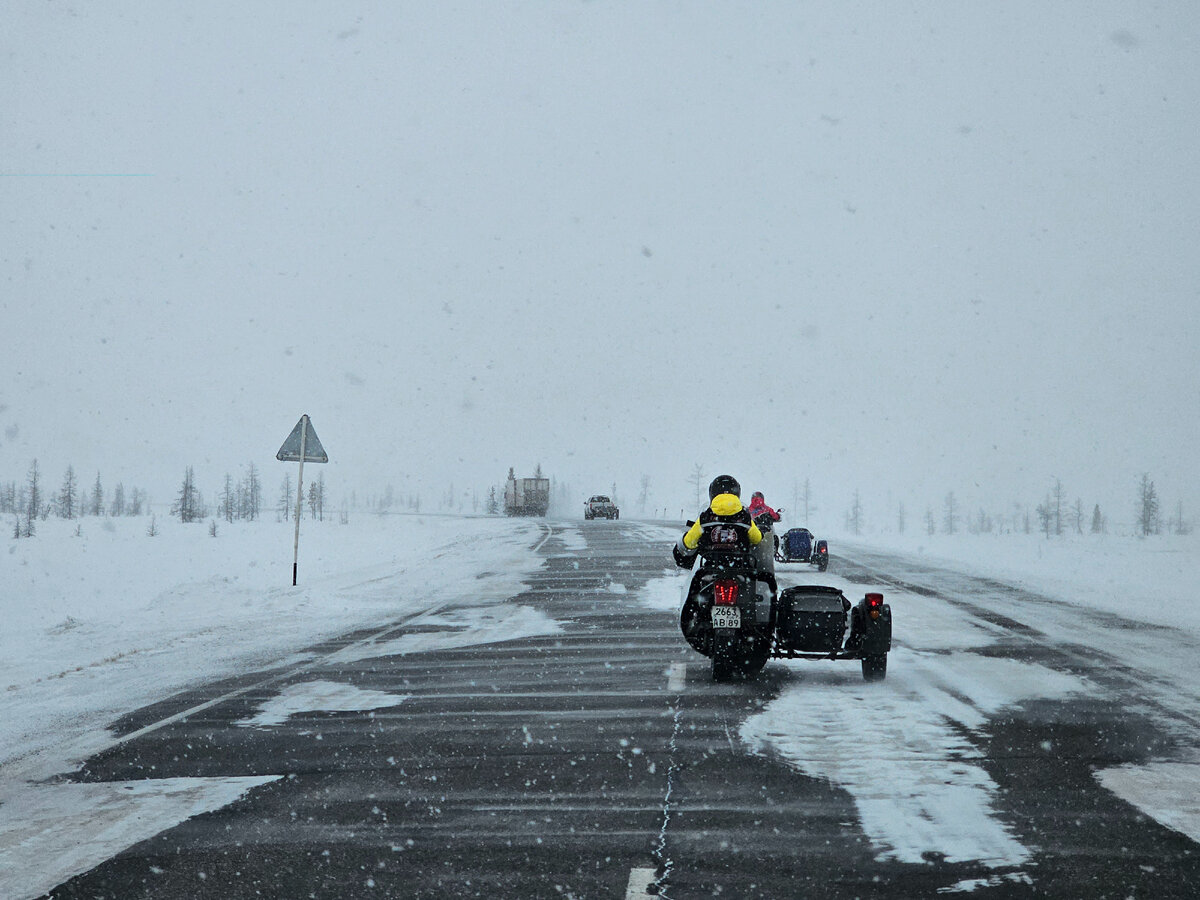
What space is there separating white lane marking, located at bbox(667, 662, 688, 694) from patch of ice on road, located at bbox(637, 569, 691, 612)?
4.04m

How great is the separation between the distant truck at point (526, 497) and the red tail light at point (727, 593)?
65.9 metres

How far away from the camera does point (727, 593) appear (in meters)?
8.66

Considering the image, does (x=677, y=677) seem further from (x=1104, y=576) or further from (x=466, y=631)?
(x=1104, y=576)

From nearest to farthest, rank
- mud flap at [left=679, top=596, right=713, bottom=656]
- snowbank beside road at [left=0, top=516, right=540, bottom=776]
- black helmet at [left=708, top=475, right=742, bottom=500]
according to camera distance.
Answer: snowbank beside road at [left=0, top=516, right=540, bottom=776] → mud flap at [left=679, top=596, right=713, bottom=656] → black helmet at [left=708, top=475, right=742, bottom=500]

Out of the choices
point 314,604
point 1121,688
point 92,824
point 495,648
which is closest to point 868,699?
point 1121,688

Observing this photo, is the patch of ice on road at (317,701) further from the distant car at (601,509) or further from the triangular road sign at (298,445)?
the distant car at (601,509)

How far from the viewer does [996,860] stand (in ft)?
13.9

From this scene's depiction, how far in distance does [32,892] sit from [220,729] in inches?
127

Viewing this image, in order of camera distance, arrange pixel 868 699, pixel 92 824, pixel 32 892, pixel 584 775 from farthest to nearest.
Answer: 1. pixel 868 699
2. pixel 584 775
3. pixel 92 824
4. pixel 32 892

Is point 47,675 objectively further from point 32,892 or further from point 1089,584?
point 1089,584

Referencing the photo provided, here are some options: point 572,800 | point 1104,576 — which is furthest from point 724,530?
point 1104,576

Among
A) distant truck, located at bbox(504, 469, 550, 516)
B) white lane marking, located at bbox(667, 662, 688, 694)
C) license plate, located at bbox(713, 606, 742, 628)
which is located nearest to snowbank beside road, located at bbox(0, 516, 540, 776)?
white lane marking, located at bbox(667, 662, 688, 694)

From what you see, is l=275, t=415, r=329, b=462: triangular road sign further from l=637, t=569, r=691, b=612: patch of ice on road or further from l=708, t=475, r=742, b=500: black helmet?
l=708, t=475, r=742, b=500: black helmet

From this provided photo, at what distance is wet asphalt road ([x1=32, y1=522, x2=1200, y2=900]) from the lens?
405 centimetres
